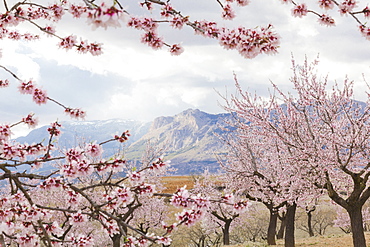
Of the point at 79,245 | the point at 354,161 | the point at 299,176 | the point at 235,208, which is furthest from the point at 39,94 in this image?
the point at 354,161

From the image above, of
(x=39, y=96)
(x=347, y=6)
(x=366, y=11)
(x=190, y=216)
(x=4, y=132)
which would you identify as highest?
(x=347, y=6)

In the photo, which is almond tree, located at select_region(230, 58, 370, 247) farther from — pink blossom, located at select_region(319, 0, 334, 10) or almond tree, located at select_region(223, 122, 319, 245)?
pink blossom, located at select_region(319, 0, 334, 10)

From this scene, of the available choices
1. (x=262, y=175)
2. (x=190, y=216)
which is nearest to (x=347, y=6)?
(x=190, y=216)

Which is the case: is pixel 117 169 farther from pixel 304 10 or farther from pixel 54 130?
pixel 304 10

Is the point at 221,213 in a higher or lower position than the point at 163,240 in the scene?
lower

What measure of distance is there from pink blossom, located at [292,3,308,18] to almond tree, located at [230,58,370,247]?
4.71 meters

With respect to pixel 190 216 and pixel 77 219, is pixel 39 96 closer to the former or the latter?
pixel 77 219

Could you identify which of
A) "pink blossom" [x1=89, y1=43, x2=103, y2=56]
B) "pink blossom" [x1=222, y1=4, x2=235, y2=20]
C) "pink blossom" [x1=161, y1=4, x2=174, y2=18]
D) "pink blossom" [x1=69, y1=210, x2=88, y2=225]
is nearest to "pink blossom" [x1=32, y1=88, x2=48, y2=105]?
"pink blossom" [x1=89, y1=43, x2=103, y2=56]

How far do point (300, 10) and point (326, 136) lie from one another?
17.0 feet

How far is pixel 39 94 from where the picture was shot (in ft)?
16.5

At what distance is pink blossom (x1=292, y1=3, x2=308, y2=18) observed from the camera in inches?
190

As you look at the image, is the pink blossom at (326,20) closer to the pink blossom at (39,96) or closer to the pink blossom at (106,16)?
the pink blossom at (106,16)

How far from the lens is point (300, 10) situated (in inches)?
191

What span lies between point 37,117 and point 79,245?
226cm
